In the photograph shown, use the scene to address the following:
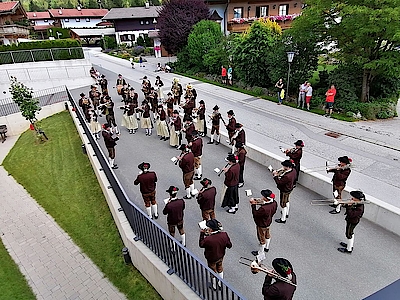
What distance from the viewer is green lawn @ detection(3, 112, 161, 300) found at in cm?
786

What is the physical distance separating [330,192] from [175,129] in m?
6.23

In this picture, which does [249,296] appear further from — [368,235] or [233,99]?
[233,99]

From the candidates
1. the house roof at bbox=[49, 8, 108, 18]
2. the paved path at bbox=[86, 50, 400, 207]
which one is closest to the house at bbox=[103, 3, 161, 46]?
the house roof at bbox=[49, 8, 108, 18]

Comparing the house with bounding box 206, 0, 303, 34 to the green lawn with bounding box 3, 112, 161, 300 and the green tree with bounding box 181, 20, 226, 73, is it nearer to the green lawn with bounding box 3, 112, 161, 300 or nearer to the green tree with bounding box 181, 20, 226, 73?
the green tree with bounding box 181, 20, 226, 73

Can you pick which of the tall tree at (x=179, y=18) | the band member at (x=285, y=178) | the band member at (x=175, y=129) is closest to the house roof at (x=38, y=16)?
the tall tree at (x=179, y=18)

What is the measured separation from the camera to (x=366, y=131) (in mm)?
14945

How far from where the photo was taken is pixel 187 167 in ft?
29.0

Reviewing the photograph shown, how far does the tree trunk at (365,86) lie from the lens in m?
17.2

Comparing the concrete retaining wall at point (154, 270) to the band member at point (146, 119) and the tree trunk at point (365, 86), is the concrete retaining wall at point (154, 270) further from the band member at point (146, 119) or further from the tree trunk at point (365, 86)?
the tree trunk at point (365, 86)

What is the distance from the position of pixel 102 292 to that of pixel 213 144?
737 cm

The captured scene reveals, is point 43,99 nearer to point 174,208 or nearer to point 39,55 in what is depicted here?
point 39,55

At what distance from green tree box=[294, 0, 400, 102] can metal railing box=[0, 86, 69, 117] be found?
1716 cm

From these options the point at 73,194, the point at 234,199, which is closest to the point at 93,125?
the point at 73,194

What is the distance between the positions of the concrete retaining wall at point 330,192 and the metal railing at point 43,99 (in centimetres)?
1682
